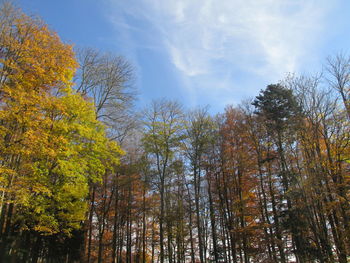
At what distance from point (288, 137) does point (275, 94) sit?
346 centimetres

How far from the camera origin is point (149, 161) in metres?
20.4

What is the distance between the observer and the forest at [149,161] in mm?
9609

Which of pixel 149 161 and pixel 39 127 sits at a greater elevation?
pixel 149 161

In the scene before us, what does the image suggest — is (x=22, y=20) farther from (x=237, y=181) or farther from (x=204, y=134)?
(x=237, y=181)

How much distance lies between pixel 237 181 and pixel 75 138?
1292cm

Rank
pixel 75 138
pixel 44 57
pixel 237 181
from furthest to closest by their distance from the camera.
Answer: pixel 237 181 → pixel 75 138 → pixel 44 57

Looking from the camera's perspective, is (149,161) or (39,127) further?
(149,161)

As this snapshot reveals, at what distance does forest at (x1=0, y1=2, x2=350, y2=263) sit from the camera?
31.5 ft

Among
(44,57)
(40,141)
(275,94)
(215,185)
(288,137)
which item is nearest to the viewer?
(40,141)

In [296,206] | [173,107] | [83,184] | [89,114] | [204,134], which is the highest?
[173,107]

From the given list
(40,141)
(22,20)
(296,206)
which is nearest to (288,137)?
(296,206)

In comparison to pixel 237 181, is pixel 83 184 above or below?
below

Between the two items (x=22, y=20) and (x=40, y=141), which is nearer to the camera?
(x=40, y=141)

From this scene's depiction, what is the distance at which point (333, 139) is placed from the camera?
1343 cm
